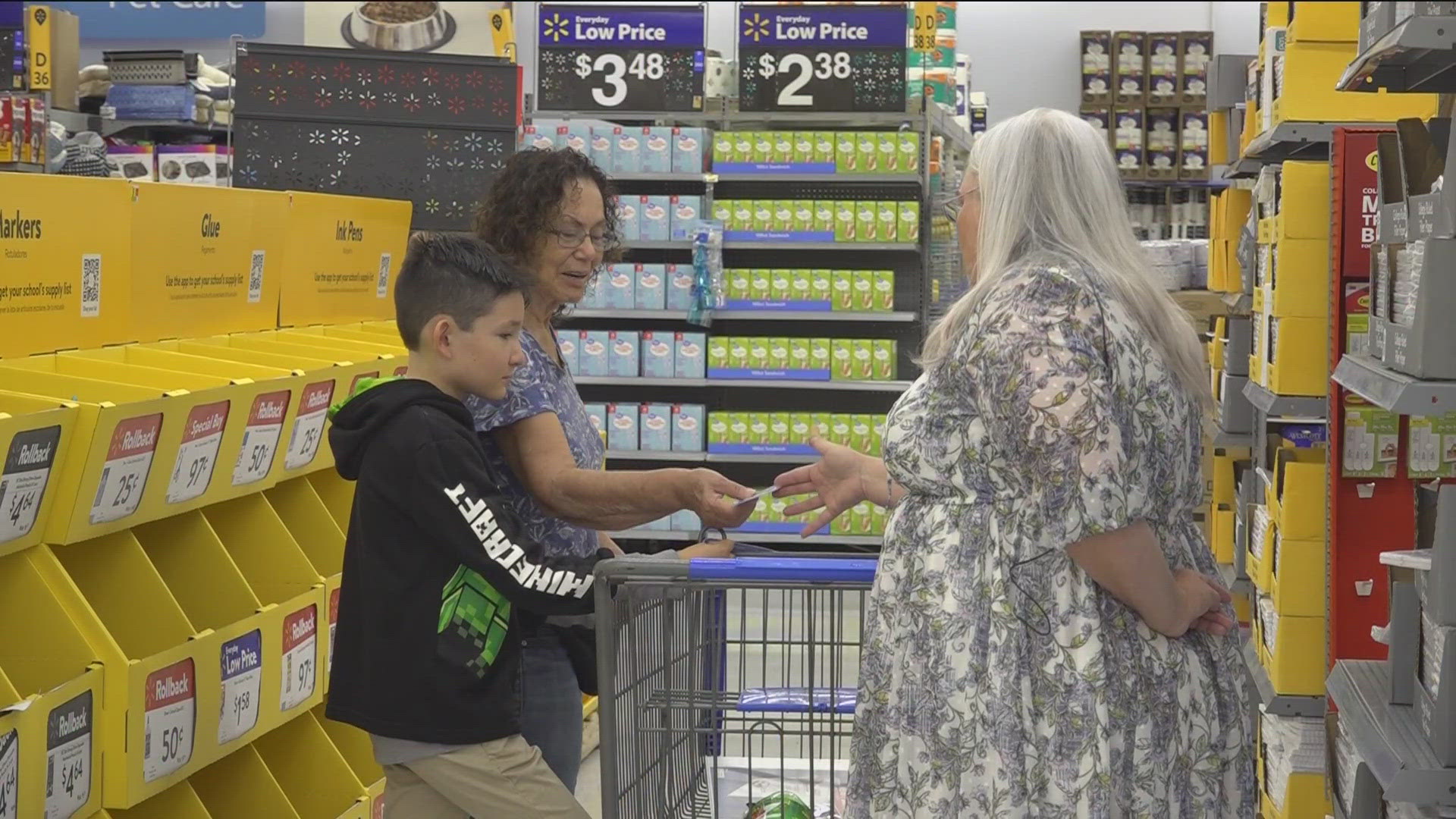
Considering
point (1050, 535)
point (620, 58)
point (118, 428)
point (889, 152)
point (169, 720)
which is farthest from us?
point (620, 58)

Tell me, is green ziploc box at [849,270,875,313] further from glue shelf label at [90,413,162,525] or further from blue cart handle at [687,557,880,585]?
blue cart handle at [687,557,880,585]

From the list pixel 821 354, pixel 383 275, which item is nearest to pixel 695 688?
pixel 383 275

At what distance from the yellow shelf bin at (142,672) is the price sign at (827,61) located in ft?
18.2

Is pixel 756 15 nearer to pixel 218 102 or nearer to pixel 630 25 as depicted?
pixel 630 25

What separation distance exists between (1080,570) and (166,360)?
1.75 meters

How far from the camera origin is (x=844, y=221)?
752cm

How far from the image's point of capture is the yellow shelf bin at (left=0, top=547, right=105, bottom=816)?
218cm

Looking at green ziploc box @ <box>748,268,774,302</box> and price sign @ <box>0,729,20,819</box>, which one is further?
green ziploc box @ <box>748,268,774,302</box>

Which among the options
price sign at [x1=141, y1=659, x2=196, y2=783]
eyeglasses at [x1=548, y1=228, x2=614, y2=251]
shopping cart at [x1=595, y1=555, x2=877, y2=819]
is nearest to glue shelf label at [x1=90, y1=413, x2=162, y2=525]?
price sign at [x1=141, y1=659, x2=196, y2=783]

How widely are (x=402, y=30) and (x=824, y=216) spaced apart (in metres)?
9.26

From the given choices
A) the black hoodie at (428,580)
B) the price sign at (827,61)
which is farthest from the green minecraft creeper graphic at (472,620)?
the price sign at (827,61)

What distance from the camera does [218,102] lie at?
31.1ft

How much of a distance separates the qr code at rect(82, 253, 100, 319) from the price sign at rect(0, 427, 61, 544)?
1.91 ft

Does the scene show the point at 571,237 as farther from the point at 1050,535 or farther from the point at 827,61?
the point at 827,61
